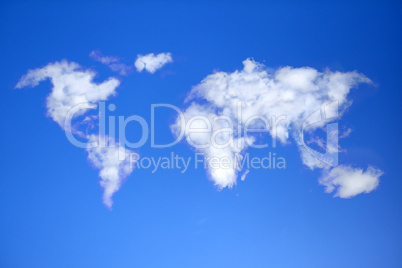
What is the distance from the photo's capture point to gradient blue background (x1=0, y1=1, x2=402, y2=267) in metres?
3.77

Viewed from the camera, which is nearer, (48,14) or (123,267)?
(123,267)

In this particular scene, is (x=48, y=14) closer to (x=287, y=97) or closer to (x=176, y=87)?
(x=176, y=87)

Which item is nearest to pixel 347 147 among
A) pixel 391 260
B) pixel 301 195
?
pixel 301 195

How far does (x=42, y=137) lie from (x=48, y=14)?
1929 mm

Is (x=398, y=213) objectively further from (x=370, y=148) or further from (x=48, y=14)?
(x=48, y=14)

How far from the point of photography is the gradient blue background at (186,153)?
12.4 feet

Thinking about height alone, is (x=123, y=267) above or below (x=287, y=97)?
below

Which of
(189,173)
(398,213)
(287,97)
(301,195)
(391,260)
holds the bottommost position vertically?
(391,260)

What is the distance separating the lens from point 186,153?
3820 millimetres

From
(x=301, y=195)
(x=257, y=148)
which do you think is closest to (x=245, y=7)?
(x=257, y=148)

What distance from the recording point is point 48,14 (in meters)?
4.02

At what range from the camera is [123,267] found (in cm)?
372

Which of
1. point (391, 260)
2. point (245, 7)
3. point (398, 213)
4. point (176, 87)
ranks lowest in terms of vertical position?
point (391, 260)

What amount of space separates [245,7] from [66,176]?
3.75 meters
